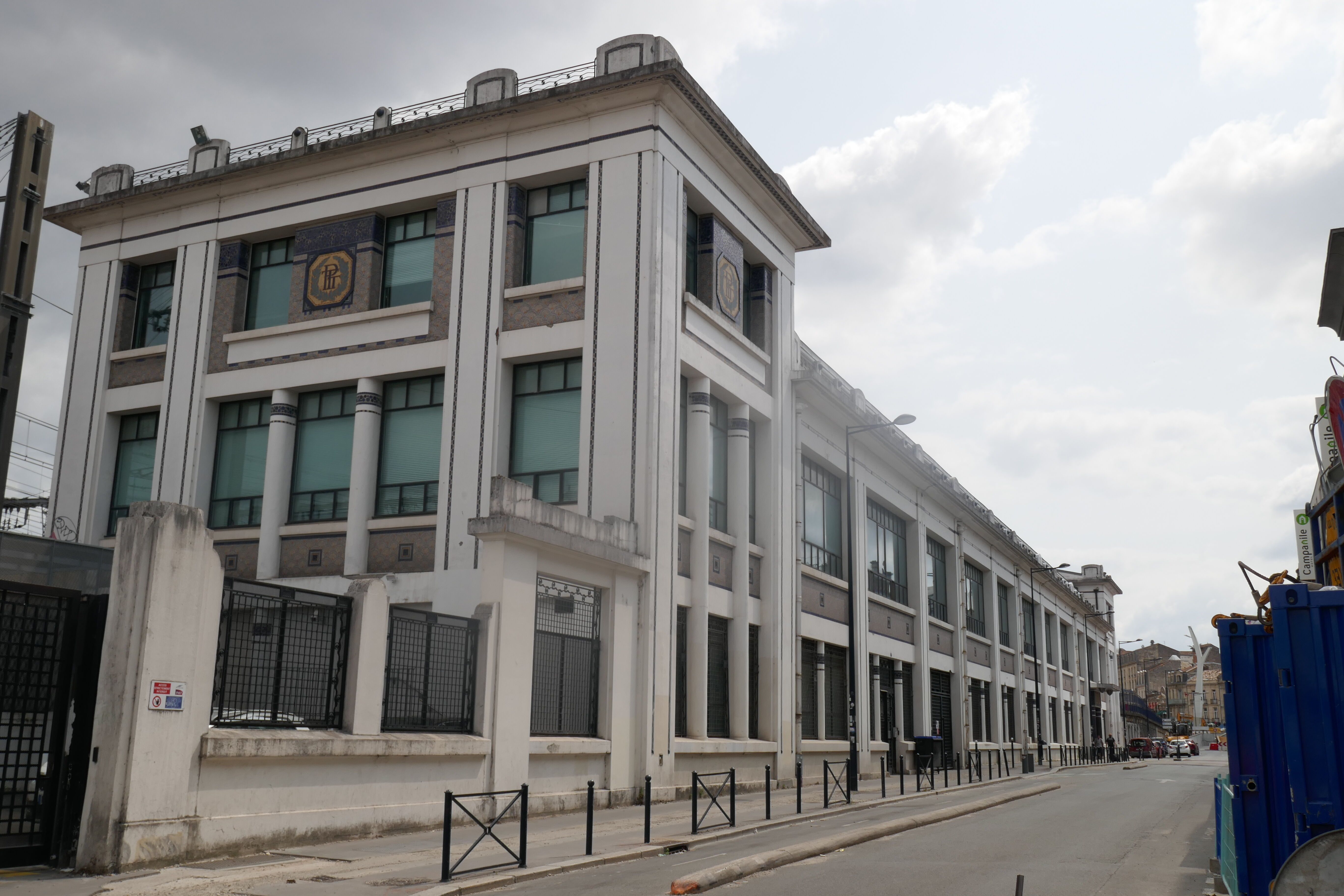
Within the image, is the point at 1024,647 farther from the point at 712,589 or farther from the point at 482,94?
the point at 482,94

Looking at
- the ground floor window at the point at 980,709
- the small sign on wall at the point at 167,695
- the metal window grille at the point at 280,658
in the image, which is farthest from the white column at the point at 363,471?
the ground floor window at the point at 980,709

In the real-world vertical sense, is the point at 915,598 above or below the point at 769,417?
below

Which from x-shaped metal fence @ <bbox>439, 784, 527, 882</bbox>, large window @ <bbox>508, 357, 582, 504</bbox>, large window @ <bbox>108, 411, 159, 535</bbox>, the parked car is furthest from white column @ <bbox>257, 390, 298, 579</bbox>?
the parked car

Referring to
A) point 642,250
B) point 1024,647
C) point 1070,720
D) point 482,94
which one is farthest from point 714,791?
point 1070,720

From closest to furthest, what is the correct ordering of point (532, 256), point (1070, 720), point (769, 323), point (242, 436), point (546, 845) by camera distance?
1. point (546, 845)
2. point (532, 256)
3. point (242, 436)
4. point (769, 323)
5. point (1070, 720)

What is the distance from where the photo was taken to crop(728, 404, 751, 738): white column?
87.4ft

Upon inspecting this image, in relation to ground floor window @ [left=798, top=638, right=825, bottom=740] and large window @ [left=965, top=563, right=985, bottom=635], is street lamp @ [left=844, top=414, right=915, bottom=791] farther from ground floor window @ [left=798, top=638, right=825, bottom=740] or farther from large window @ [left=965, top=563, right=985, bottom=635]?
large window @ [left=965, top=563, right=985, bottom=635]

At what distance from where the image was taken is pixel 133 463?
2884 centimetres

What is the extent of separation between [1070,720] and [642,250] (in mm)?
62050

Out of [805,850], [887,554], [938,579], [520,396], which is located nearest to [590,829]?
[805,850]

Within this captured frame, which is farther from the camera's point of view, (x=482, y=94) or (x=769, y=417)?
(x=769, y=417)

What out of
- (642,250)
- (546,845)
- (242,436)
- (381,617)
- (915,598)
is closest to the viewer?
(546,845)

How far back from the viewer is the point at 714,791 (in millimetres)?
24078

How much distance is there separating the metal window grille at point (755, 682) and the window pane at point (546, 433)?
6.76m
